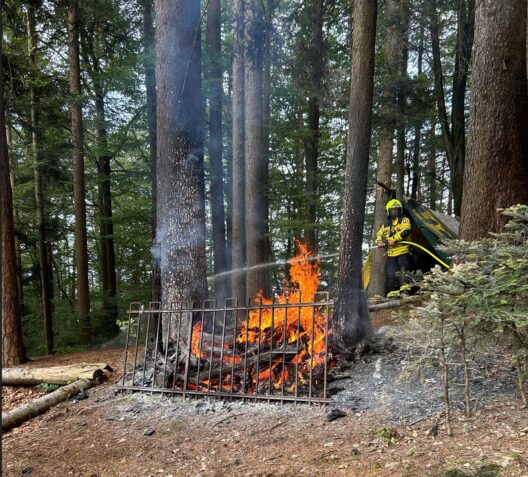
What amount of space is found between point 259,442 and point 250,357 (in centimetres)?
144

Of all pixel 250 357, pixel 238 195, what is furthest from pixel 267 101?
pixel 250 357

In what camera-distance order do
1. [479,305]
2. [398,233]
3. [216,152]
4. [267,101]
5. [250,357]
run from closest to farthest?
1. [479,305]
2. [250,357]
3. [398,233]
4. [216,152]
5. [267,101]

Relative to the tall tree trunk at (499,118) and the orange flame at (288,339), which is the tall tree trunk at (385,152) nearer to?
the orange flame at (288,339)

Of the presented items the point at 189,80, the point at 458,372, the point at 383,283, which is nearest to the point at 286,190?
the point at 383,283

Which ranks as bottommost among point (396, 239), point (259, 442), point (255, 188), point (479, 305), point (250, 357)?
point (259, 442)

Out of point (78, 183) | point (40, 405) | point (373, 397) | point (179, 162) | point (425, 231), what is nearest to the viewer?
point (373, 397)

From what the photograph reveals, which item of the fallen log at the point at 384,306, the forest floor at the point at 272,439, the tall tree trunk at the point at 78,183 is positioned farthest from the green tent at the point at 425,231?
the tall tree trunk at the point at 78,183

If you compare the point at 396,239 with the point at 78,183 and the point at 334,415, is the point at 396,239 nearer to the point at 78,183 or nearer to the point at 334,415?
the point at 334,415

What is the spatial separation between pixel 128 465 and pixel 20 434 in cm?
200

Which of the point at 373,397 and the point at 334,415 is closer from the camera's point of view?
the point at 334,415

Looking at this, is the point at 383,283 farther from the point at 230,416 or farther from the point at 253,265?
the point at 230,416

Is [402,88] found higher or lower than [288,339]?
higher

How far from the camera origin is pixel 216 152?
10.7 m

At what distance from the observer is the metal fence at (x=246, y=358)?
15.1 feet
